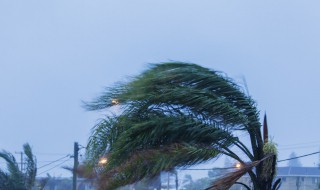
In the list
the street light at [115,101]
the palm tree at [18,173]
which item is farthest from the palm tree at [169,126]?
the palm tree at [18,173]

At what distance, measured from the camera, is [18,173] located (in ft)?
79.0

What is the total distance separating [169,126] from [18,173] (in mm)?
19783

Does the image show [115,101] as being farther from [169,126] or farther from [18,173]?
[18,173]

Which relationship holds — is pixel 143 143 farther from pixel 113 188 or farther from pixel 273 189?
pixel 273 189

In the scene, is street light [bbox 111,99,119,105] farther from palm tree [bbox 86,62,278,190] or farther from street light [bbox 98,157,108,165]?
street light [bbox 98,157,108,165]

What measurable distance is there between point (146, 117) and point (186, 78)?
2.22 feet

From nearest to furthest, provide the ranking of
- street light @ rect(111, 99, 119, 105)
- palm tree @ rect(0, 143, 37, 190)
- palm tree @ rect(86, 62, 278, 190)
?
palm tree @ rect(86, 62, 278, 190) → street light @ rect(111, 99, 119, 105) → palm tree @ rect(0, 143, 37, 190)

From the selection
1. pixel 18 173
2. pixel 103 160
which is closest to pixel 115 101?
pixel 103 160

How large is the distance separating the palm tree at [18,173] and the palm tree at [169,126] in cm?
1888

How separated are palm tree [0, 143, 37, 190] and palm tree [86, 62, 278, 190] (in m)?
18.9

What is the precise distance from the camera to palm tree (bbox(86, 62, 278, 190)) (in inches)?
228

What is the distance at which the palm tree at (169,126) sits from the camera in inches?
228

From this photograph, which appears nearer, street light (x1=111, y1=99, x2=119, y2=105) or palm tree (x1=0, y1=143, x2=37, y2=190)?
street light (x1=111, y1=99, x2=119, y2=105)

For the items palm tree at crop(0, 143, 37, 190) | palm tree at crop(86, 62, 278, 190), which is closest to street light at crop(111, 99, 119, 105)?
palm tree at crop(86, 62, 278, 190)
